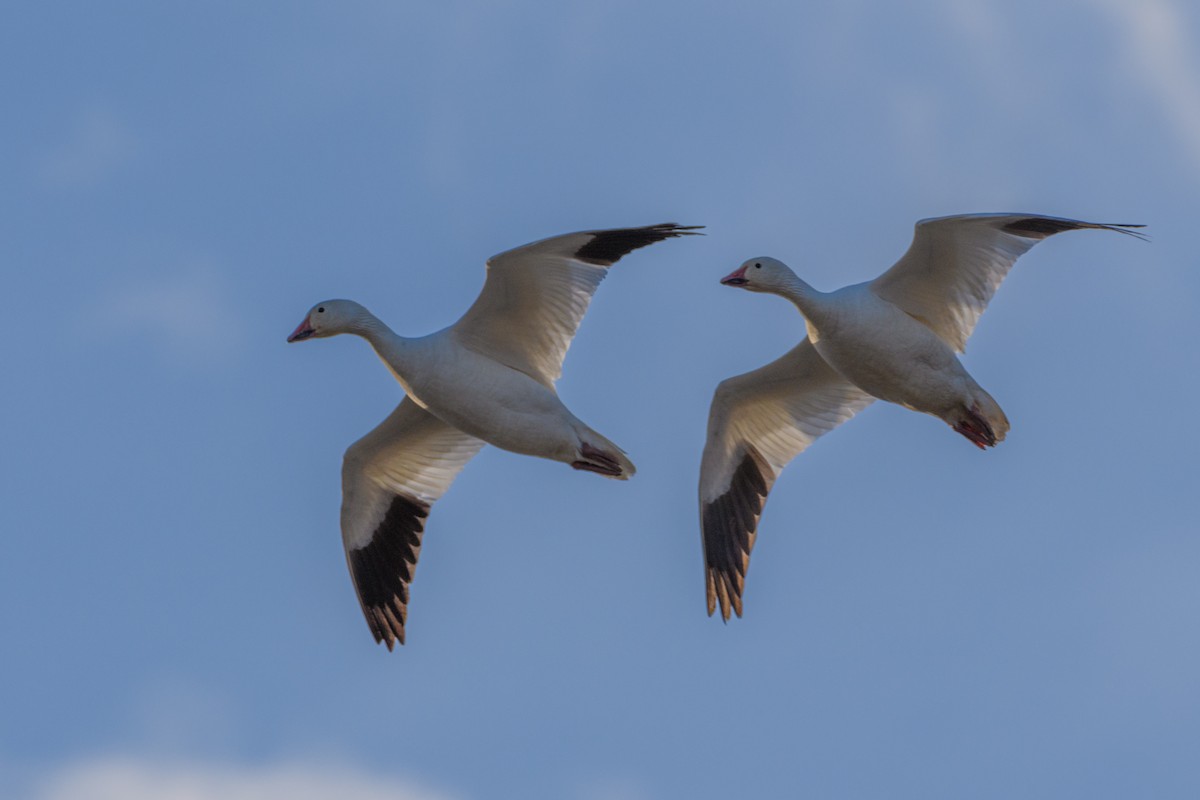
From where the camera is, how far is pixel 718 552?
15.2m

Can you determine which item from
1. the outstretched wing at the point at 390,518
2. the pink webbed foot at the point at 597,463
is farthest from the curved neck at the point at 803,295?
the outstretched wing at the point at 390,518

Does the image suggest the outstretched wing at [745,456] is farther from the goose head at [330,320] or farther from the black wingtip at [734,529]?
the goose head at [330,320]

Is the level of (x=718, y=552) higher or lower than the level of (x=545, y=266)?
lower

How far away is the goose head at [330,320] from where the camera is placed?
46.6 ft

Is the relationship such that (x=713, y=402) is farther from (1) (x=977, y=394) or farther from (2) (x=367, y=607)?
(2) (x=367, y=607)

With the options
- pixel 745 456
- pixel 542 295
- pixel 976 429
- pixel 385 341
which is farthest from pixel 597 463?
pixel 976 429

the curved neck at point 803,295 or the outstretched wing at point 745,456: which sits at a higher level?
the curved neck at point 803,295

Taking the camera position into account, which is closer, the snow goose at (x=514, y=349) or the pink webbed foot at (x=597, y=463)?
the snow goose at (x=514, y=349)

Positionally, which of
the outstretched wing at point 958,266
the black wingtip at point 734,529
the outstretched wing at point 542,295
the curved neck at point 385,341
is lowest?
the black wingtip at point 734,529

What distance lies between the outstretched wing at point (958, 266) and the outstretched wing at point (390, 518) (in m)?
3.62

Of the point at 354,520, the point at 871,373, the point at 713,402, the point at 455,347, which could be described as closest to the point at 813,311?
the point at 871,373

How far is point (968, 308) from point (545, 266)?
9.95 ft

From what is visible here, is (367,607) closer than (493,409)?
No

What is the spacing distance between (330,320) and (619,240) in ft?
7.08
